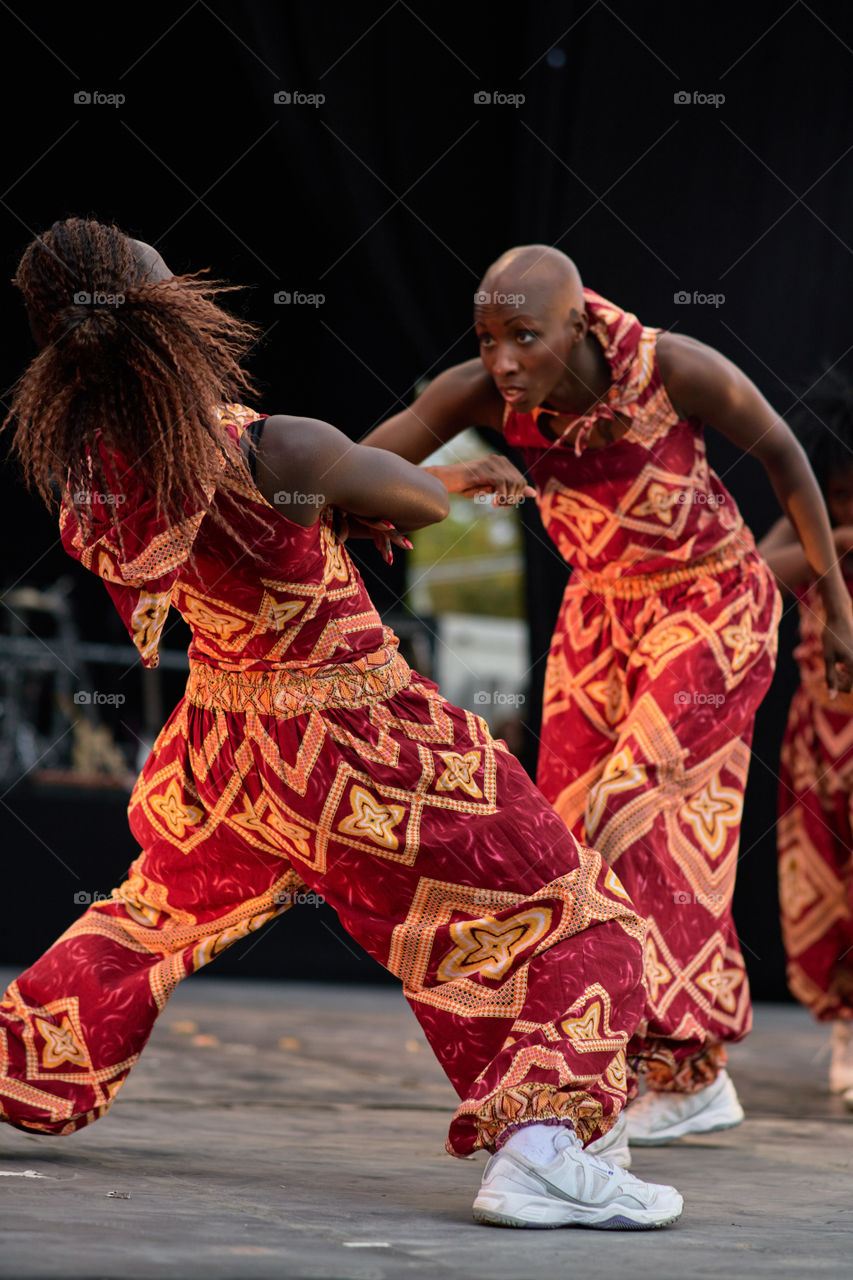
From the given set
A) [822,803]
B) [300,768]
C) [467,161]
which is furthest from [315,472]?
[467,161]

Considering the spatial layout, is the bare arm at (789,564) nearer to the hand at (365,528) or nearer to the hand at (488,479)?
the hand at (488,479)

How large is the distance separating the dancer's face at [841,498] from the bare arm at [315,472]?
6.68 feet

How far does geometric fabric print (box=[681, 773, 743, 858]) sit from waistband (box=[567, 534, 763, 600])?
0.37m

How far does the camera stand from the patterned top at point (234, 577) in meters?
2.06

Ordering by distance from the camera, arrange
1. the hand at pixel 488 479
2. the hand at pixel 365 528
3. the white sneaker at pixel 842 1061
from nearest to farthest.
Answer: the hand at pixel 365 528 → the hand at pixel 488 479 → the white sneaker at pixel 842 1061

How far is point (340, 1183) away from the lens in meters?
2.37

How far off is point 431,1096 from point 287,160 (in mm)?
2682

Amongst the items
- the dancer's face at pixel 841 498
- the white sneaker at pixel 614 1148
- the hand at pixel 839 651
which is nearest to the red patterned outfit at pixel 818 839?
the dancer's face at pixel 841 498

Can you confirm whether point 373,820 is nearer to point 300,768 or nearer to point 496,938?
point 300,768

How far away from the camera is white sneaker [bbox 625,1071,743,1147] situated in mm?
2994

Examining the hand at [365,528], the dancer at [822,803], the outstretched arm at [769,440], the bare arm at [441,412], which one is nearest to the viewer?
the hand at [365,528]

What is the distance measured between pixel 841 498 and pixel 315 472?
85.8 inches

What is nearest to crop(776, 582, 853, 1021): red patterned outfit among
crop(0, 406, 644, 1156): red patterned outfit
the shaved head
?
the shaved head

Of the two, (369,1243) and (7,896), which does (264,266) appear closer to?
(7,896)
